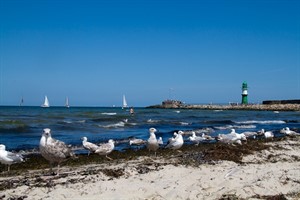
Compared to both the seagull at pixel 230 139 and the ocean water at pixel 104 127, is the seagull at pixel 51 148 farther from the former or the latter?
the seagull at pixel 230 139

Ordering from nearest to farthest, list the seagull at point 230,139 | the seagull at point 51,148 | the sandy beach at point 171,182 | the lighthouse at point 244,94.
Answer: the sandy beach at point 171,182
the seagull at point 51,148
the seagull at point 230,139
the lighthouse at point 244,94

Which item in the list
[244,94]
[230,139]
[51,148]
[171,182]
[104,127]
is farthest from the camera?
[244,94]

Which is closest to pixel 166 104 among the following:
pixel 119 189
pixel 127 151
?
pixel 127 151

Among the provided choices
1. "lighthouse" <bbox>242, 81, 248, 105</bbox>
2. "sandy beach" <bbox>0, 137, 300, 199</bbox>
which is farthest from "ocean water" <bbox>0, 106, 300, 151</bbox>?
"lighthouse" <bbox>242, 81, 248, 105</bbox>

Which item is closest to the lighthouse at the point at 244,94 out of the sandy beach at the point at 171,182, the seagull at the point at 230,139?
the seagull at the point at 230,139

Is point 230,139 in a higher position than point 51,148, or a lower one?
lower

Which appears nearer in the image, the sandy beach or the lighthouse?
the sandy beach

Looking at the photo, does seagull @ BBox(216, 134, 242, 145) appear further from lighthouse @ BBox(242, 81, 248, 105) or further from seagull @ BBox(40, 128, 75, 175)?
lighthouse @ BBox(242, 81, 248, 105)

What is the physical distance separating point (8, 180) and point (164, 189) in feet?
11.6

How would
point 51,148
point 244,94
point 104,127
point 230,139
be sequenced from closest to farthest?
point 51,148 < point 230,139 < point 104,127 < point 244,94

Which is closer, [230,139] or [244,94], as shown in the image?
[230,139]

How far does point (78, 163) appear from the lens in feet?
37.2

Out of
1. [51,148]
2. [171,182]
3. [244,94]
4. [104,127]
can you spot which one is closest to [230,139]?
[171,182]

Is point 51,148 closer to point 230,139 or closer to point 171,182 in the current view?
point 171,182
